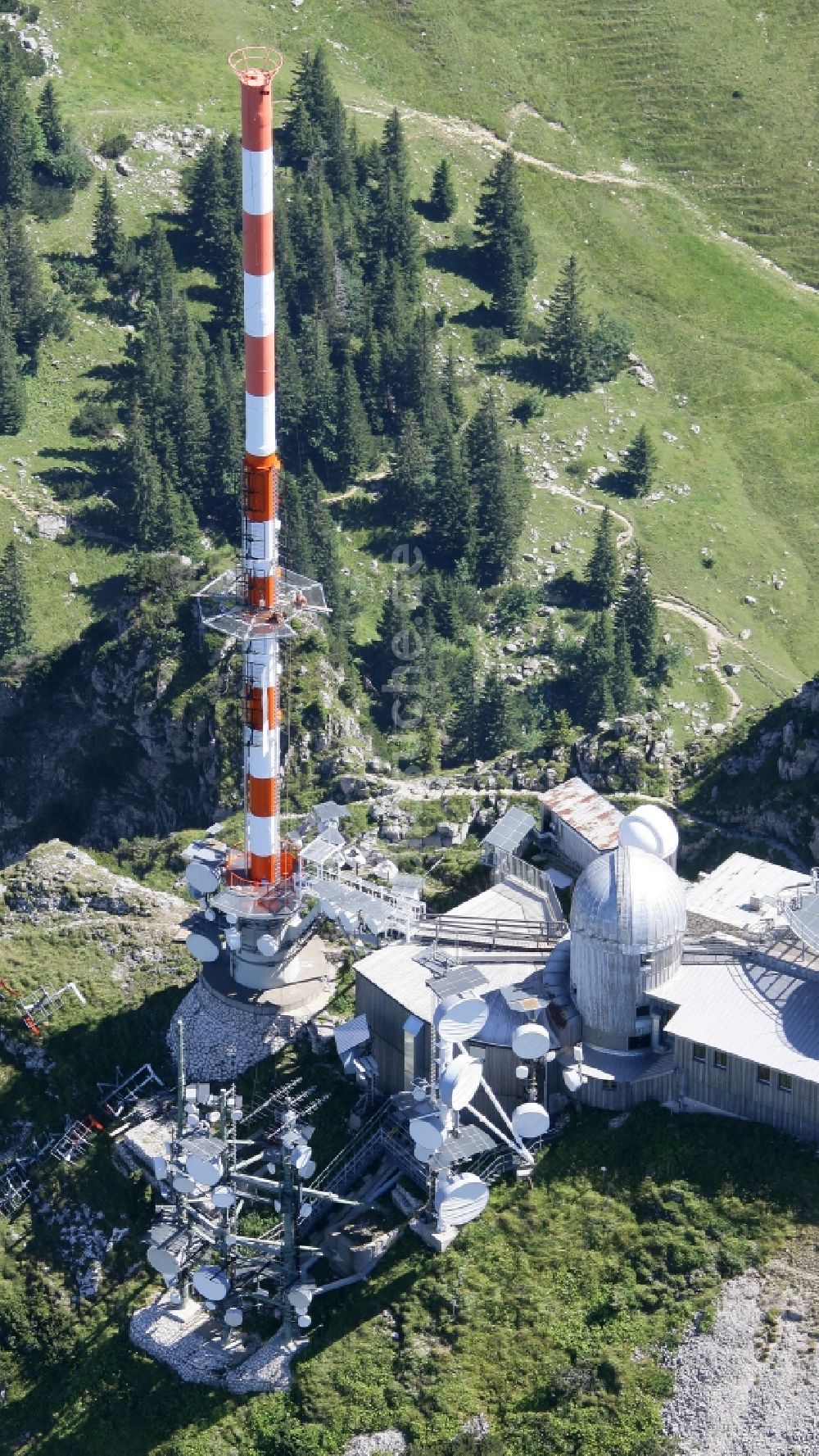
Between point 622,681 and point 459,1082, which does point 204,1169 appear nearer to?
point 459,1082

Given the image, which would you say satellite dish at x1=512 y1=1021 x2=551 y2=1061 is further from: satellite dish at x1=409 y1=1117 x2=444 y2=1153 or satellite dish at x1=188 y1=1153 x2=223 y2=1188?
satellite dish at x1=188 y1=1153 x2=223 y2=1188

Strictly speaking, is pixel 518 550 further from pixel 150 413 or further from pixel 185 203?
pixel 185 203

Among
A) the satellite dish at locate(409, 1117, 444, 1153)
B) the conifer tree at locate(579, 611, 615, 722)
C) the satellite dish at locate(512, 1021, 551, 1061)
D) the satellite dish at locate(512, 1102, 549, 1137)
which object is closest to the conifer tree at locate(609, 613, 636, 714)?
the conifer tree at locate(579, 611, 615, 722)

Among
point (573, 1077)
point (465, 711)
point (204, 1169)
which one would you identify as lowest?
point (465, 711)

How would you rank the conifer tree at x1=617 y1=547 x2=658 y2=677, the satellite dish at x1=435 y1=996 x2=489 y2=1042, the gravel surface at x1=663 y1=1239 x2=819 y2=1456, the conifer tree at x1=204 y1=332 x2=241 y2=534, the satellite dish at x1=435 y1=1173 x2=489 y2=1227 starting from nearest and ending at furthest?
the gravel surface at x1=663 y1=1239 x2=819 y2=1456, the satellite dish at x1=435 y1=996 x2=489 y2=1042, the satellite dish at x1=435 y1=1173 x2=489 y2=1227, the conifer tree at x1=617 y1=547 x2=658 y2=677, the conifer tree at x1=204 y1=332 x2=241 y2=534

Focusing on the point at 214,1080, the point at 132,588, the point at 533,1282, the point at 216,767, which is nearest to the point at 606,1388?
the point at 533,1282

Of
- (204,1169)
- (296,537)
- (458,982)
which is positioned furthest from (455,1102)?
(296,537)
